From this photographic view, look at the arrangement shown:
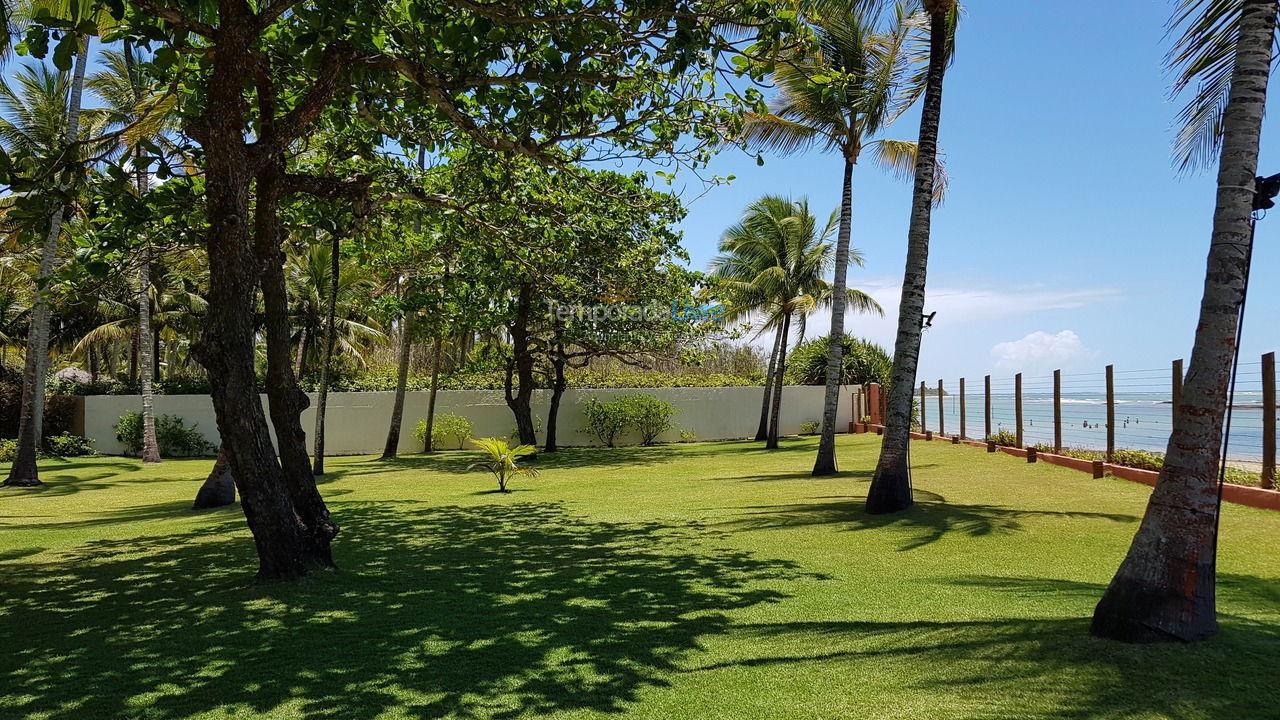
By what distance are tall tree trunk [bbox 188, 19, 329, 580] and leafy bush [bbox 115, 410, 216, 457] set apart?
741 inches

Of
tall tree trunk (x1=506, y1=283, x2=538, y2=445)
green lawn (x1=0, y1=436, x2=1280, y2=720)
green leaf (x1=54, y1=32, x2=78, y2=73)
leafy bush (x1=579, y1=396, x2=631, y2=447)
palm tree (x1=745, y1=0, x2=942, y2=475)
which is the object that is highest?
palm tree (x1=745, y1=0, x2=942, y2=475)

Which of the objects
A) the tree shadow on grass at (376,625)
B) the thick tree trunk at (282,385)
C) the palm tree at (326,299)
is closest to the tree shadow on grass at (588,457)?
the palm tree at (326,299)

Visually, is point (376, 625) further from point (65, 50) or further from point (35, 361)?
point (35, 361)

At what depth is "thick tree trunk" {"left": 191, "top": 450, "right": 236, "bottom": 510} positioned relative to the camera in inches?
470

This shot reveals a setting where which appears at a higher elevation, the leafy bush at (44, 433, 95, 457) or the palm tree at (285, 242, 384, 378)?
the palm tree at (285, 242, 384, 378)

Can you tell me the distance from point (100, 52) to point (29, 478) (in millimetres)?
11171

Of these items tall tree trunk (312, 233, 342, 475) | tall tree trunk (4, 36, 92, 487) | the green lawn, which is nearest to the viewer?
the green lawn

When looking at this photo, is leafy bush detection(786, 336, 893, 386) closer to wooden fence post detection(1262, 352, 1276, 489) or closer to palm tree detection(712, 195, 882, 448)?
palm tree detection(712, 195, 882, 448)

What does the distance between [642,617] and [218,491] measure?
29.4 ft

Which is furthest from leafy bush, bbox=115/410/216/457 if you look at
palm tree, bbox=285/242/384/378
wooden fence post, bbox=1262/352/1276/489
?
wooden fence post, bbox=1262/352/1276/489

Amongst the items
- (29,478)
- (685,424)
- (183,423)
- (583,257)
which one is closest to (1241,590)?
(583,257)

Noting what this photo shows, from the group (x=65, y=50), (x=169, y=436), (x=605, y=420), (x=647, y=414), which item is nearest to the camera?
(x=65, y=50)

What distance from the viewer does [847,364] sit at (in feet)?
93.0

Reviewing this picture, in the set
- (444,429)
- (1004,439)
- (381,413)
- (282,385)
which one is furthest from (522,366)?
(282,385)
